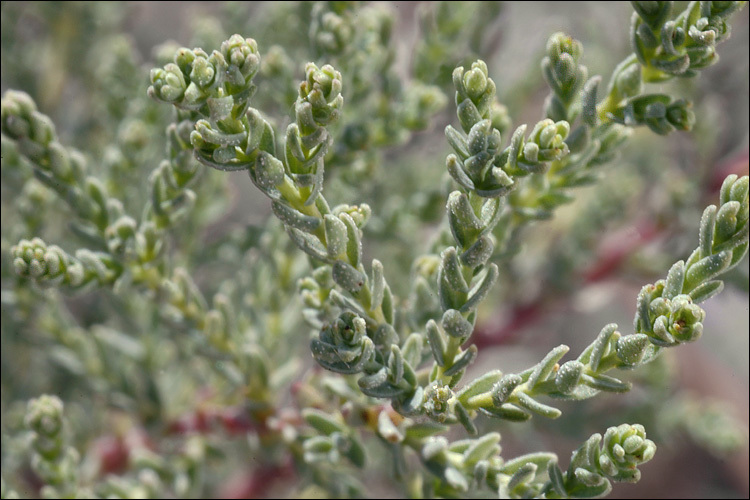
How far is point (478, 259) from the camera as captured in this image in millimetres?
1209

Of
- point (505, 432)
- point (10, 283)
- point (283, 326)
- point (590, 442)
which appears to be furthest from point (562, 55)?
point (505, 432)

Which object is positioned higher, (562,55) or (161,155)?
(161,155)

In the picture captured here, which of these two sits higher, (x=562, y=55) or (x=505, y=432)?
(x=562, y=55)

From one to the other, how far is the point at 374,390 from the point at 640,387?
1.82 m

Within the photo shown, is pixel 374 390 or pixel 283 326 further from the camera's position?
pixel 283 326

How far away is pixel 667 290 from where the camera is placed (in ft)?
3.81

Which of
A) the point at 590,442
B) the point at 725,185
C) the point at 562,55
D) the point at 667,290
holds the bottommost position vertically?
the point at 590,442

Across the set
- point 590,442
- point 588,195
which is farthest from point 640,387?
point 590,442

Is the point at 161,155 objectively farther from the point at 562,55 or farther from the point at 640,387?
the point at 640,387

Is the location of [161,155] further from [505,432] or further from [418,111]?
[505,432]

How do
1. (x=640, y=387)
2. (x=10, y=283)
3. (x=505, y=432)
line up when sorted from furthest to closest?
(x=640, y=387) → (x=505, y=432) → (x=10, y=283)

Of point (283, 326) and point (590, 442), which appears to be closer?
point (590, 442)

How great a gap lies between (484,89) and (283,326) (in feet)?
3.12

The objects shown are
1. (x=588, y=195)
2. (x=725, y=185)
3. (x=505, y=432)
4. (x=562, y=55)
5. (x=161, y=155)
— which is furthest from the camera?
(x=588, y=195)
